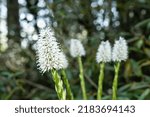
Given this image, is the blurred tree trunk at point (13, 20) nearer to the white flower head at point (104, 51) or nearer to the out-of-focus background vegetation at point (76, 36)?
the out-of-focus background vegetation at point (76, 36)

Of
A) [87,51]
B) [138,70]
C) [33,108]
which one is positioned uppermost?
[87,51]

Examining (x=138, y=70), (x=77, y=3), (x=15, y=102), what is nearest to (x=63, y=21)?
(x=77, y=3)

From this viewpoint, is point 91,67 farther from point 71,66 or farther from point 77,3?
point 77,3

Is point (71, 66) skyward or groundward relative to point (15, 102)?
skyward

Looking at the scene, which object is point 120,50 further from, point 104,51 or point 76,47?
point 76,47

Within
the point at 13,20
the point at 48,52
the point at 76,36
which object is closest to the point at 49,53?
the point at 48,52

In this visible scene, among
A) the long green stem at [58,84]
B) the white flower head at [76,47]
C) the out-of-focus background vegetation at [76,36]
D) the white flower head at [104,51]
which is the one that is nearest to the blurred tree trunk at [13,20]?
the out-of-focus background vegetation at [76,36]

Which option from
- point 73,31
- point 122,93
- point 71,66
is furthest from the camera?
point 73,31
